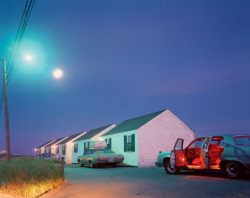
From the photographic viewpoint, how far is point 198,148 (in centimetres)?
1273

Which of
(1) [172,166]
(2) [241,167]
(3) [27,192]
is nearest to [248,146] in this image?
(2) [241,167]

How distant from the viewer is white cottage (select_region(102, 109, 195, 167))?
2175 cm

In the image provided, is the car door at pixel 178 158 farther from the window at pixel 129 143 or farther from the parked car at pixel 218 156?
the window at pixel 129 143

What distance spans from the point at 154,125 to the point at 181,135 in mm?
2637

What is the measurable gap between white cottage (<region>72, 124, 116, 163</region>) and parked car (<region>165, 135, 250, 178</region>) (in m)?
18.1

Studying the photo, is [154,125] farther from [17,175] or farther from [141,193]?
[141,193]

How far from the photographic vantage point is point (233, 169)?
10.6 meters

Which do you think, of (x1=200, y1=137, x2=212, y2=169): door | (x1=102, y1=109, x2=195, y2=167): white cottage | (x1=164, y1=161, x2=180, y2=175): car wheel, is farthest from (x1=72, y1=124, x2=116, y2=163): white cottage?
(x1=200, y1=137, x2=212, y2=169): door

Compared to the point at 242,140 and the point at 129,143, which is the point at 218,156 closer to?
the point at 242,140

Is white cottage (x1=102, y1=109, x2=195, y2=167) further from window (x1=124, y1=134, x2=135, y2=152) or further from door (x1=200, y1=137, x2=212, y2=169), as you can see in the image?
door (x1=200, y1=137, x2=212, y2=169)

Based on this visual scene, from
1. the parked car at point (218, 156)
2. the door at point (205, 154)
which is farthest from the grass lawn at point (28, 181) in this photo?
the door at point (205, 154)

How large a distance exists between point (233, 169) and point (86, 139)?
23.3m

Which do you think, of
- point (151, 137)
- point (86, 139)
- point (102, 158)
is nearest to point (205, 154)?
point (102, 158)

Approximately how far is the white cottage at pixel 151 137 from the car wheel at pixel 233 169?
37.0 feet
